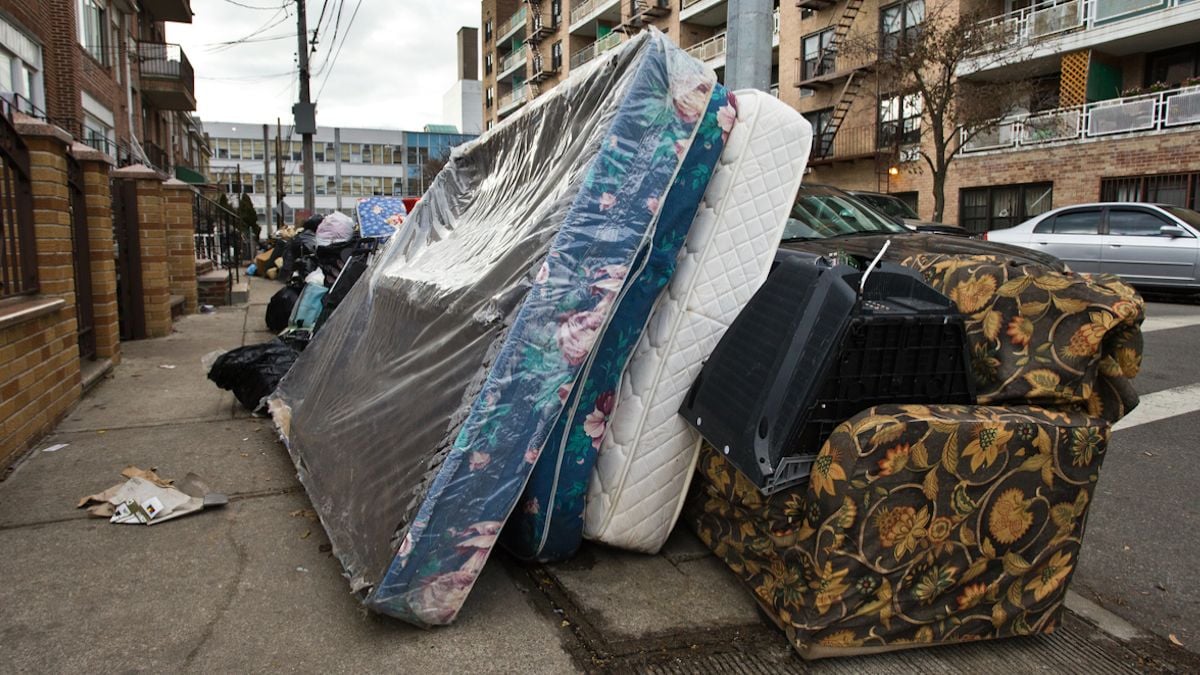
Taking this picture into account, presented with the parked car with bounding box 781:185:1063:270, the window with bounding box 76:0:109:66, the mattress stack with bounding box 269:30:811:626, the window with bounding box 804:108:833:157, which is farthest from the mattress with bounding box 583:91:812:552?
the window with bounding box 804:108:833:157

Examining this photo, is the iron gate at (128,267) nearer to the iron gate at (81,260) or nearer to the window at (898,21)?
the iron gate at (81,260)

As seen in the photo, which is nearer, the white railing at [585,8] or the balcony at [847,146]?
the balcony at [847,146]

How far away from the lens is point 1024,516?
2062 mm

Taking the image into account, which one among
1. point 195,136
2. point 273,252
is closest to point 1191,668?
point 273,252

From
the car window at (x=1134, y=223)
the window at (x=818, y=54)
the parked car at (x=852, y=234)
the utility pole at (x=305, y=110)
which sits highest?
the window at (x=818, y=54)

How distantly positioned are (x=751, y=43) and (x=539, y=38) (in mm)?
44274

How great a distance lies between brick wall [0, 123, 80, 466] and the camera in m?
3.47

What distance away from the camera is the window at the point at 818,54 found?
84.8 ft

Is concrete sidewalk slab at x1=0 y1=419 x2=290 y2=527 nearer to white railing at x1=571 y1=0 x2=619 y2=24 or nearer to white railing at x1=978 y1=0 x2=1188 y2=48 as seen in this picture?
white railing at x1=978 y1=0 x2=1188 y2=48

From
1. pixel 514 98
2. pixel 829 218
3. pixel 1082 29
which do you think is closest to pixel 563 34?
pixel 514 98

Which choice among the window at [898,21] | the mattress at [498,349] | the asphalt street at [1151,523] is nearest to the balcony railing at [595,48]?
the window at [898,21]

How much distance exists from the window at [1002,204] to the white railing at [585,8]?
74.6ft

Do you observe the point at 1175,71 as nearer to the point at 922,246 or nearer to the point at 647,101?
the point at 922,246

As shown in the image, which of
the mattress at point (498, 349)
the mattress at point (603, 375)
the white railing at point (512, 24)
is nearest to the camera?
the mattress at point (498, 349)
